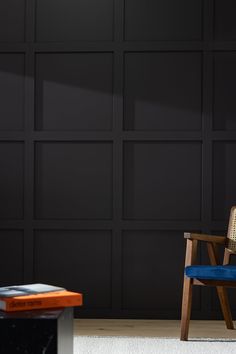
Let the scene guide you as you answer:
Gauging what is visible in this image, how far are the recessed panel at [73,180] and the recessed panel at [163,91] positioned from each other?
0.32 metres

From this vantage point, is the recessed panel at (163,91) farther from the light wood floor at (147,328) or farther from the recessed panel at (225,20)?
the light wood floor at (147,328)

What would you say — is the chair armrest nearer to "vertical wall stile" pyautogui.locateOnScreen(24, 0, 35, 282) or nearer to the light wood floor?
the light wood floor

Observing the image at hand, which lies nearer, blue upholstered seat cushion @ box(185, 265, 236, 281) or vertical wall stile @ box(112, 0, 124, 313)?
blue upholstered seat cushion @ box(185, 265, 236, 281)

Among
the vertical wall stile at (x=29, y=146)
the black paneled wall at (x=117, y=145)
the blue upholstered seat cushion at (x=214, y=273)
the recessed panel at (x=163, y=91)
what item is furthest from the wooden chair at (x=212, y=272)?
the vertical wall stile at (x=29, y=146)

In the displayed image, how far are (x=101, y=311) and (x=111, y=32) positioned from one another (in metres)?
1.96

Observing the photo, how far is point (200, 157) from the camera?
180 inches

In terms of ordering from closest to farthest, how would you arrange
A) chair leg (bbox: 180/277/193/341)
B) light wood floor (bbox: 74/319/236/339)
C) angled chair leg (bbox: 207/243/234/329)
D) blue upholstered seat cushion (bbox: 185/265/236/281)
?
blue upholstered seat cushion (bbox: 185/265/236/281) < chair leg (bbox: 180/277/193/341) < light wood floor (bbox: 74/319/236/339) < angled chair leg (bbox: 207/243/234/329)

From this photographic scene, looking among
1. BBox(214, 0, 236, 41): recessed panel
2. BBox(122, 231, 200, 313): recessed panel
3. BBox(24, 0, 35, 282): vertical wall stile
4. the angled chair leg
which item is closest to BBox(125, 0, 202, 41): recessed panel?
BBox(214, 0, 236, 41): recessed panel

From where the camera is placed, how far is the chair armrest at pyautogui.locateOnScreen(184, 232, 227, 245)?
3.88 metres

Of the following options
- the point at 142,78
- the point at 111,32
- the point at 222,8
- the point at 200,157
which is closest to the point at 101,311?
the point at 200,157

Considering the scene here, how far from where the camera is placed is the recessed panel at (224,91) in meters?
4.56

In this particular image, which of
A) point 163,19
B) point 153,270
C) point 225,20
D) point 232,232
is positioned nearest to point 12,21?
point 163,19

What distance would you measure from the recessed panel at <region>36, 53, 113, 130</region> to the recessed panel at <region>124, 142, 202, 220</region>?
343 millimetres

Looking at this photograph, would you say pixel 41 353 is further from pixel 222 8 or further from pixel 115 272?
pixel 222 8
